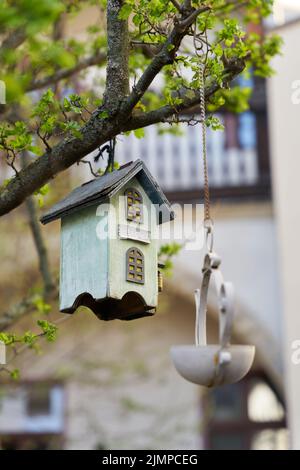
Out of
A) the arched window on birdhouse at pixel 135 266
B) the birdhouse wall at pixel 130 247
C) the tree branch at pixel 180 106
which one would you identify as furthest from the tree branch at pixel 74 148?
the arched window on birdhouse at pixel 135 266

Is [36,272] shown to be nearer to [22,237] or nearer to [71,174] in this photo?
[22,237]

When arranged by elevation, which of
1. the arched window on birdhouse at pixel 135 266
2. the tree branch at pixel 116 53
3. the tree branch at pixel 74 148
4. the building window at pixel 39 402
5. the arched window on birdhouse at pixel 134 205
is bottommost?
the arched window on birdhouse at pixel 135 266

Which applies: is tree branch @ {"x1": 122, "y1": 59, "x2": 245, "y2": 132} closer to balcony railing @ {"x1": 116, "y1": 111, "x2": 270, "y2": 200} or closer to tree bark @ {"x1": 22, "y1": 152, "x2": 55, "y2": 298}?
tree bark @ {"x1": 22, "y1": 152, "x2": 55, "y2": 298}

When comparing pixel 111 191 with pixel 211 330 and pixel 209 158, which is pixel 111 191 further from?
pixel 209 158

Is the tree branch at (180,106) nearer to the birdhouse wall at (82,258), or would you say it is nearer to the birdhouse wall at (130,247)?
the birdhouse wall at (130,247)

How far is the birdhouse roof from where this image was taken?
11.9ft

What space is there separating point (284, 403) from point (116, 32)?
654cm

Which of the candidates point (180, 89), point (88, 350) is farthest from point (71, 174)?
point (180, 89)

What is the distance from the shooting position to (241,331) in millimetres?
9484

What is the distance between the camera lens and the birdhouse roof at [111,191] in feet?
11.9

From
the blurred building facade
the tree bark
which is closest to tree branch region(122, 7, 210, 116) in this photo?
the tree bark

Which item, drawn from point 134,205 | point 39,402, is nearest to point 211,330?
point 39,402

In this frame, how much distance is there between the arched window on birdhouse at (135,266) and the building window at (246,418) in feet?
19.9

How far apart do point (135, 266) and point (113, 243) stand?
15cm
